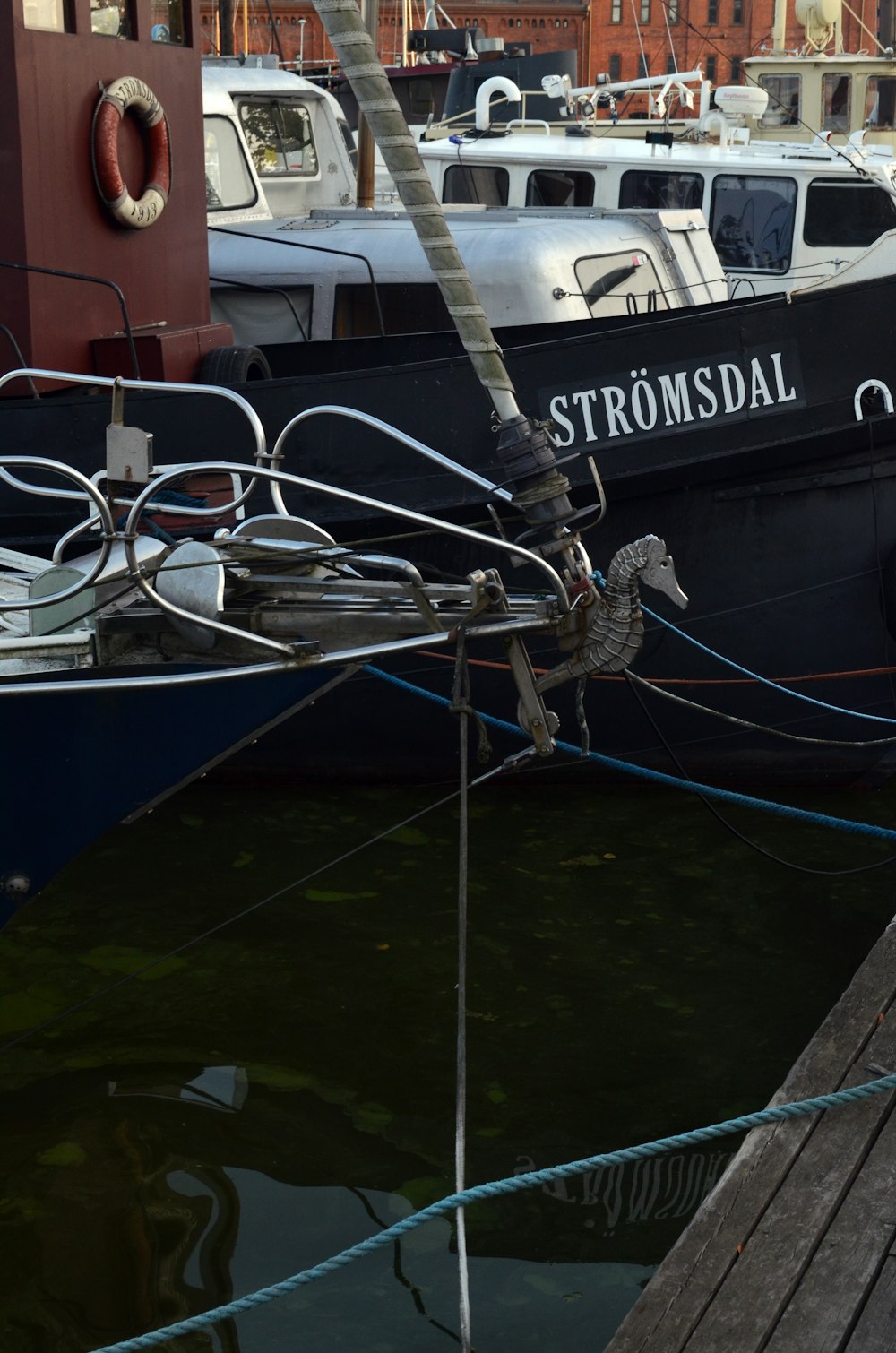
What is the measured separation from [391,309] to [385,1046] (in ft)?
14.6

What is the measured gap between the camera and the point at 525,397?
5.93m

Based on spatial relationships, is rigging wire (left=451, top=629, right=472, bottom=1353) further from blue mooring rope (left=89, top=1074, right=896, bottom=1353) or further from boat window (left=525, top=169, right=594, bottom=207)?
boat window (left=525, top=169, right=594, bottom=207)

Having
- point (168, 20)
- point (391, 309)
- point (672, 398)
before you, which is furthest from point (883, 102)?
point (672, 398)

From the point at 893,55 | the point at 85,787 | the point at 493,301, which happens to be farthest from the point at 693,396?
the point at 893,55

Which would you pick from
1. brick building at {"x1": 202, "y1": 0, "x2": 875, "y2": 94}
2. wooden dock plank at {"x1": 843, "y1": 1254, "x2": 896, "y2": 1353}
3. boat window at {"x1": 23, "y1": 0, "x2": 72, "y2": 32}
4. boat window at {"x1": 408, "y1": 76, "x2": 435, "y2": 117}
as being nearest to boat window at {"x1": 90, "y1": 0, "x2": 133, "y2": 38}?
boat window at {"x1": 23, "y1": 0, "x2": 72, "y2": 32}

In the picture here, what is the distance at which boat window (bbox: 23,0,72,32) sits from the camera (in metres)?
5.74

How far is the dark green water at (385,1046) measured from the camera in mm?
3703

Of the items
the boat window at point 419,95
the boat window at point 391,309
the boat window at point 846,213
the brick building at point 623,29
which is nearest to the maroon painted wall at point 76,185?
the boat window at point 391,309

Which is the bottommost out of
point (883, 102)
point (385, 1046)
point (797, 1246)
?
point (385, 1046)

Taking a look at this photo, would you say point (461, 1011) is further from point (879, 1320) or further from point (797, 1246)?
point (879, 1320)

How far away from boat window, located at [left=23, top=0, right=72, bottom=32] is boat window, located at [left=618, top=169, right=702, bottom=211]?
224 inches

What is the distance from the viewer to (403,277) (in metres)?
7.79

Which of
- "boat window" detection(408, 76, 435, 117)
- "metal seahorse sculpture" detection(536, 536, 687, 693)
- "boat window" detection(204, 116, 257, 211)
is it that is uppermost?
"boat window" detection(408, 76, 435, 117)

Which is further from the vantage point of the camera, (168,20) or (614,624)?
(168,20)
